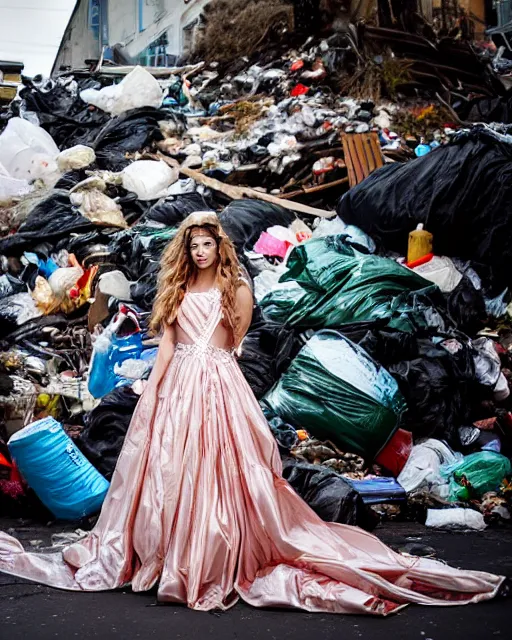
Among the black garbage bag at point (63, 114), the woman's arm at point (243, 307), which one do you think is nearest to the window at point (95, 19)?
the black garbage bag at point (63, 114)

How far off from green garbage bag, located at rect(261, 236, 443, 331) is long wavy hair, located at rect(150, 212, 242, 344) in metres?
2.46

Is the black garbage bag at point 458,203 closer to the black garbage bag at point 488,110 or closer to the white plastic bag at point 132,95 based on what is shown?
the black garbage bag at point 488,110

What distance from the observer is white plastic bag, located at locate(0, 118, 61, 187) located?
33.7ft

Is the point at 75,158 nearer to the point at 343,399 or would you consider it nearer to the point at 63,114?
the point at 63,114

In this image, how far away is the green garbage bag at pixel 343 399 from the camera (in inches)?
232

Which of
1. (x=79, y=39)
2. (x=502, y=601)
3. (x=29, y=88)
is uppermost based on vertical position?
(x=79, y=39)

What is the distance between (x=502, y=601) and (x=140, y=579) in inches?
51.5

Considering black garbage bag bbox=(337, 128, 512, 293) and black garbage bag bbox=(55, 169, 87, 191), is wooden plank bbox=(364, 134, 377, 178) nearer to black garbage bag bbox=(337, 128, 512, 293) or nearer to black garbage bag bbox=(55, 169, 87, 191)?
black garbage bag bbox=(337, 128, 512, 293)

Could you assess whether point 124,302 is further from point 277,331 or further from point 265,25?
point 265,25

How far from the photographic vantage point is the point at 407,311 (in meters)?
6.58

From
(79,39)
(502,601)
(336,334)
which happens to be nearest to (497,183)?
(336,334)

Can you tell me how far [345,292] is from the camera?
22.1 feet

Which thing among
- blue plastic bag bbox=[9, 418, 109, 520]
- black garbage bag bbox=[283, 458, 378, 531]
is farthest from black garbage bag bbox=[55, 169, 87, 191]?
black garbage bag bbox=[283, 458, 378, 531]

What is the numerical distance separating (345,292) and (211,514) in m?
3.23
